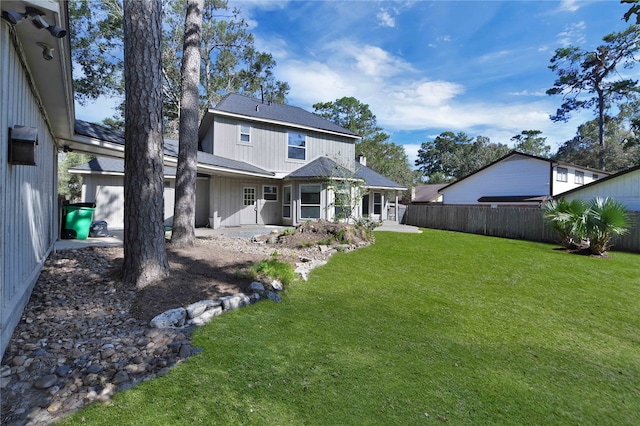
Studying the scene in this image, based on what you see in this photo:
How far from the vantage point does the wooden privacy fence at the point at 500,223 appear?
11.2m

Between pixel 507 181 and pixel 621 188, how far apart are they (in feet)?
23.5

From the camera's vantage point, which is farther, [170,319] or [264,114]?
[264,114]

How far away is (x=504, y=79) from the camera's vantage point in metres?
19.6

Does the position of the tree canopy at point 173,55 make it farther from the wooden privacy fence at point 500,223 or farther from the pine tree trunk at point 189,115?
the wooden privacy fence at point 500,223

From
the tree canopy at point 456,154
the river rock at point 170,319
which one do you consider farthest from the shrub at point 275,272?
the tree canopy at point 456,154

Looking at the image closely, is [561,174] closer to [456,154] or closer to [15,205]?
[15,205]

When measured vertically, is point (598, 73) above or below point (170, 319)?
above

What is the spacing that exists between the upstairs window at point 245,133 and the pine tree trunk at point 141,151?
9.96 meters

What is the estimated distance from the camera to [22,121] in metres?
3.30

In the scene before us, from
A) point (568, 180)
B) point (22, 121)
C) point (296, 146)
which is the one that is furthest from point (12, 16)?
point (568, 180)

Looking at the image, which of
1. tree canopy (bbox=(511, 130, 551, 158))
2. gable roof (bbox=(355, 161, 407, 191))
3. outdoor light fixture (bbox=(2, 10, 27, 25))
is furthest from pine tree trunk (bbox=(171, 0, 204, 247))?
tree canopy (bbox=(511, 130, 551, 158))

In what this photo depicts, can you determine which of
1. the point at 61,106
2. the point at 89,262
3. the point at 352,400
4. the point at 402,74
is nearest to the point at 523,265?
the point at 352,400

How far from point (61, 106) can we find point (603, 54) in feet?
117

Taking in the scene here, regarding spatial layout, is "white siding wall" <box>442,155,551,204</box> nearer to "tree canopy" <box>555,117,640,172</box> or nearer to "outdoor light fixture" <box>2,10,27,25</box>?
"tree canopy" <box>555,117,640,172</box>
